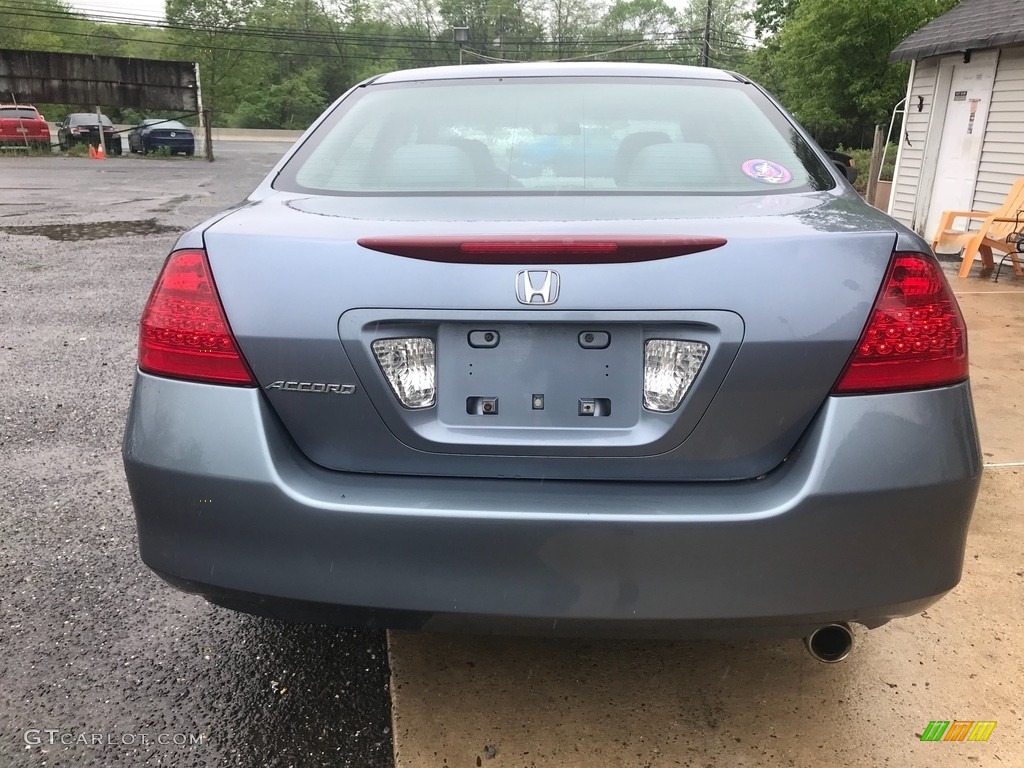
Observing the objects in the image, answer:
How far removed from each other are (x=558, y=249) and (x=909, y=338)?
27.8 inches

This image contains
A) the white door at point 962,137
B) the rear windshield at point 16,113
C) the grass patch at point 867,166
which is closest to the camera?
the white door at point 962,137

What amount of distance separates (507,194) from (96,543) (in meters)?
1.98

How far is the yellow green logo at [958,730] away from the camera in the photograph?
206 centimetres

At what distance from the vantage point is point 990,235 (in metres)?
8.77

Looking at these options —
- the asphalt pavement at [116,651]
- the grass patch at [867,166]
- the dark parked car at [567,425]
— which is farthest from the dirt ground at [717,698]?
the grass patch at [867,166]

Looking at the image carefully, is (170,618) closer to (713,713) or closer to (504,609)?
(504,609)

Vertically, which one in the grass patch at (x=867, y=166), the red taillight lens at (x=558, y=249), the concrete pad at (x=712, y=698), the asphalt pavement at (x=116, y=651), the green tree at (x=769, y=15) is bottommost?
the asphalt pavement at (x=116, y=651)

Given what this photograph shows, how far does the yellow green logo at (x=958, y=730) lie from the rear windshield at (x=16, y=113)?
35061 millimetres

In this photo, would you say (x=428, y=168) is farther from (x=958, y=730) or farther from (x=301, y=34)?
(x=301, y=34)

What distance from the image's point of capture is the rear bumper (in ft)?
5.23

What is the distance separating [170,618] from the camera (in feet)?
8.24

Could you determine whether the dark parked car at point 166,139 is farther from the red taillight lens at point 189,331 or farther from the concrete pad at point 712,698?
the red taillight lens at point 189,331

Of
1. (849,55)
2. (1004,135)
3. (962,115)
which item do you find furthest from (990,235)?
(849,55)

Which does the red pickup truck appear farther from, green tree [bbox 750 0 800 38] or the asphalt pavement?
the asphalt pavement
